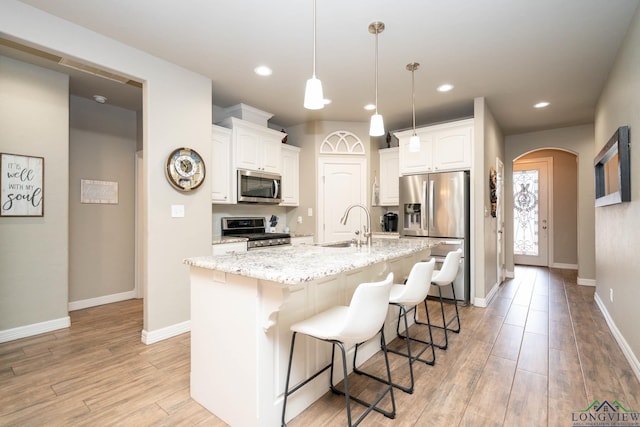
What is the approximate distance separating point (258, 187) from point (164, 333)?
216 cm

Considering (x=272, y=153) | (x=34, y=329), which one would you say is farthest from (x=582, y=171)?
(x=34, y=329)

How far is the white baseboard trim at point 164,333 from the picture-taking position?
113 inches

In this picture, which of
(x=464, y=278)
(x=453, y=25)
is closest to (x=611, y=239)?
(x=464, y=278)

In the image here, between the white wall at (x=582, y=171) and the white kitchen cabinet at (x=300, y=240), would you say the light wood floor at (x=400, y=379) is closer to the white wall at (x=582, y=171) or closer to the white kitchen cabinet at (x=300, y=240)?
the white kitchen cabinet at (x=300, y=240)

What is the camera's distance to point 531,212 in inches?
282

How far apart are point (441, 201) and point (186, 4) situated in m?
3.64

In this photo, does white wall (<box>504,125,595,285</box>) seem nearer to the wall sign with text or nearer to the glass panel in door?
the glass panel in door

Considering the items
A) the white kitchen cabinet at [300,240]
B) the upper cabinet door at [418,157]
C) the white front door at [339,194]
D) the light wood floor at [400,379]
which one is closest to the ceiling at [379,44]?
the upper cabinet door at [418,157]

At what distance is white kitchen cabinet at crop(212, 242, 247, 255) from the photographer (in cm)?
351

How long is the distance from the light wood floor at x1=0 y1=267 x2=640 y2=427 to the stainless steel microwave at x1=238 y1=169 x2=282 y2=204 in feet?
6.27

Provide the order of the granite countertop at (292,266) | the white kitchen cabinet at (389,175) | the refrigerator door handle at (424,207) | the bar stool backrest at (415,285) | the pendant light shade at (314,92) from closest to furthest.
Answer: the granite countertop at (292,266)
the pendant light shade at (314,92)
the bar stool backrest at (415,285)
the refrigerator door handle at (424,207)
the white kitchen cabinet at (389,175)

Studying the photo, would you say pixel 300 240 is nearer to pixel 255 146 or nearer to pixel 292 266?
pixel 255 146

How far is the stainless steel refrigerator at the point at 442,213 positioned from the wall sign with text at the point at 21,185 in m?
4.42

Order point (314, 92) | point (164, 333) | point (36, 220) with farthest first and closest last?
point (36, 220) < point (164, 333) < point (314, 92)
